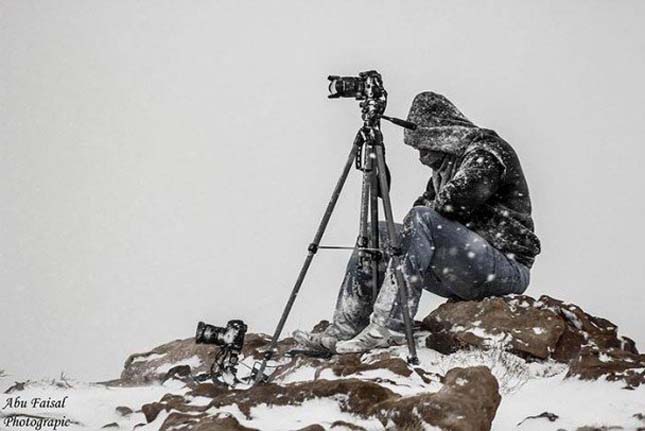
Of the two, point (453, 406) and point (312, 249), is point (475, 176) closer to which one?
point (312, 249)

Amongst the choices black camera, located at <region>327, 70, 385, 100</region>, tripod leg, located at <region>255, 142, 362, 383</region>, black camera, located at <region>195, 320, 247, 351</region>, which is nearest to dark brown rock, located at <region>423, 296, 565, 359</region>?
tripod leg, located at <region>255, 142, 362, 383</region>

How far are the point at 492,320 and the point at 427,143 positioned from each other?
134 cm

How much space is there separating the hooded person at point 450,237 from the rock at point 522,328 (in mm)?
144

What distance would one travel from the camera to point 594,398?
11.6 feet

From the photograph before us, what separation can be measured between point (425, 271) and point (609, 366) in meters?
1.28

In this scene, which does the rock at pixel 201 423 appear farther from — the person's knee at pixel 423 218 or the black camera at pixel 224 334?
the person's knee at pixel 423 218

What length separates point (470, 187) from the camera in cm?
461

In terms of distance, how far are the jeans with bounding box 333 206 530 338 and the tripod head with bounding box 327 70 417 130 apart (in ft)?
2.21

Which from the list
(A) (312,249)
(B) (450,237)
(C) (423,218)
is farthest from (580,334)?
(A) (312,249)

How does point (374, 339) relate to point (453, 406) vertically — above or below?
above

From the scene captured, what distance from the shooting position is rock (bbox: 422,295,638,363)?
15.1ft

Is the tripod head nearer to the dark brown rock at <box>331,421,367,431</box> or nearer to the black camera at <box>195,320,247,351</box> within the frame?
the black camera at <box>195,320,247,351</box>

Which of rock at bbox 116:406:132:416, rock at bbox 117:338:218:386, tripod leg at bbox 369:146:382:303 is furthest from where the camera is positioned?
rock at bbox 117:338:218:386

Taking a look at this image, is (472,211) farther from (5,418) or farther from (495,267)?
(5,418)
